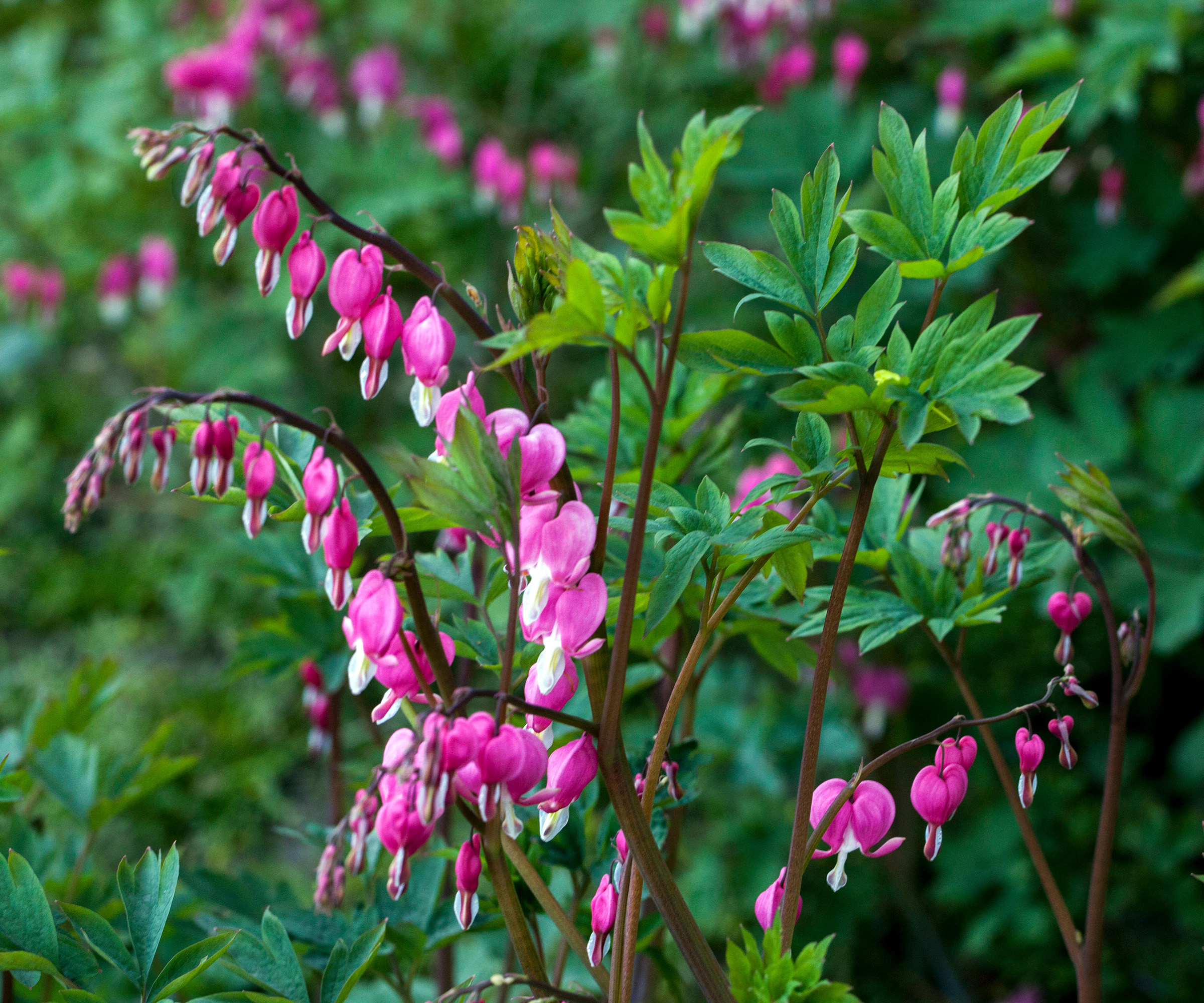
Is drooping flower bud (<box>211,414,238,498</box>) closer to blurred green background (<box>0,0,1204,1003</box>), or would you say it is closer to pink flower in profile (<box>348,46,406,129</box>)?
blurred green background (<box>0,0,1204,1003</box>)

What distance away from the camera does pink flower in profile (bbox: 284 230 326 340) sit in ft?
2.22

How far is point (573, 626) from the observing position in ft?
2.00

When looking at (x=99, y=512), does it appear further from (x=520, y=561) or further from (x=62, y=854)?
(x=520, y=561)

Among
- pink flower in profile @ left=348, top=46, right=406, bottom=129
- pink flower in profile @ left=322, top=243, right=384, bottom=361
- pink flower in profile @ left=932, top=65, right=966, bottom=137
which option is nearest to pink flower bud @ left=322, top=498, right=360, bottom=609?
pink flower in profile @ left=322, top=243, right=384, bottom=361

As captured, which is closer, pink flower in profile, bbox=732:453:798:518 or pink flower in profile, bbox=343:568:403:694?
pink flower in profile, bbox=343:568:403:694

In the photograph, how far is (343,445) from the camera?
0.58 meters

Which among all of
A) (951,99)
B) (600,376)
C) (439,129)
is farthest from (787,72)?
(439,129)

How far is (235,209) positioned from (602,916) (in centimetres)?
51

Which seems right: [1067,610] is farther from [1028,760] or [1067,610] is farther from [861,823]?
[861,823]

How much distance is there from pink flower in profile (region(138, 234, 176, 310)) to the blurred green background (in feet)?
0.62

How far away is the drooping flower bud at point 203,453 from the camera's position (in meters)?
0.57

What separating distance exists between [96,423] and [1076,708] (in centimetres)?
320

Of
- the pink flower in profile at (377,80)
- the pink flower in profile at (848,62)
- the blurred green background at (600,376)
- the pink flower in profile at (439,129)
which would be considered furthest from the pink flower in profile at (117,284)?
the pink flower in profile at (848,62)

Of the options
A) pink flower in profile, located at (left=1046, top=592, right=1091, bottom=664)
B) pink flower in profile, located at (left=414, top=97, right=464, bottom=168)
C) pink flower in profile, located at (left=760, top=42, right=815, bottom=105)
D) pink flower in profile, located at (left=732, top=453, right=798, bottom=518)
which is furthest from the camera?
pink flower in profile, located at (left=414, top=97, right=464, bottom=168)
